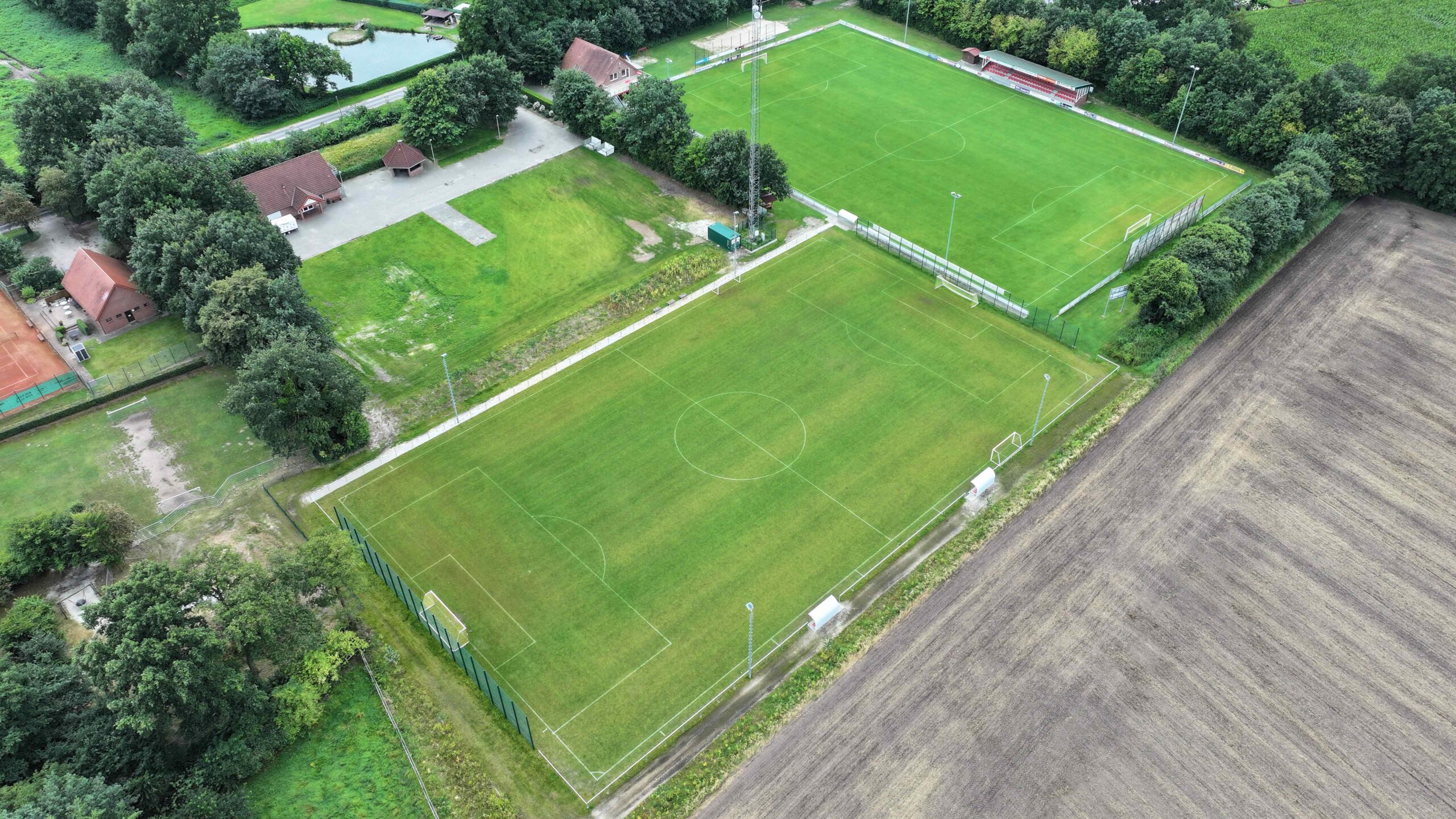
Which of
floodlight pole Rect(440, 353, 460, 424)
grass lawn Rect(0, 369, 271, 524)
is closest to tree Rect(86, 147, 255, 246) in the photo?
grass lawn Rect(0, 369, 271, 524)

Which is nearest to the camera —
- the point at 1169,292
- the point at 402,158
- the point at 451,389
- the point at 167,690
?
the point at 167,690

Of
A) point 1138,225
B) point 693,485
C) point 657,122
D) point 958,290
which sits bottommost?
Result: point 693,485

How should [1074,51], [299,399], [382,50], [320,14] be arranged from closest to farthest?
[299,399]
[1074,51]
[382,50]
[320,14]

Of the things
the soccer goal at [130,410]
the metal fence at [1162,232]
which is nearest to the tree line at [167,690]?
the soccer goal at [130,410]

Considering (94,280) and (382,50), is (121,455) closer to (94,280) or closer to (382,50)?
(94,280)

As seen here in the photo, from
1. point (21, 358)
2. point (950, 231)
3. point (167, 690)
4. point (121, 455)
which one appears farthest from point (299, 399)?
point (950, 231)

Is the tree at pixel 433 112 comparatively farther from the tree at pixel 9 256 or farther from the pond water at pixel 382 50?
the tree at pixel 9 256
